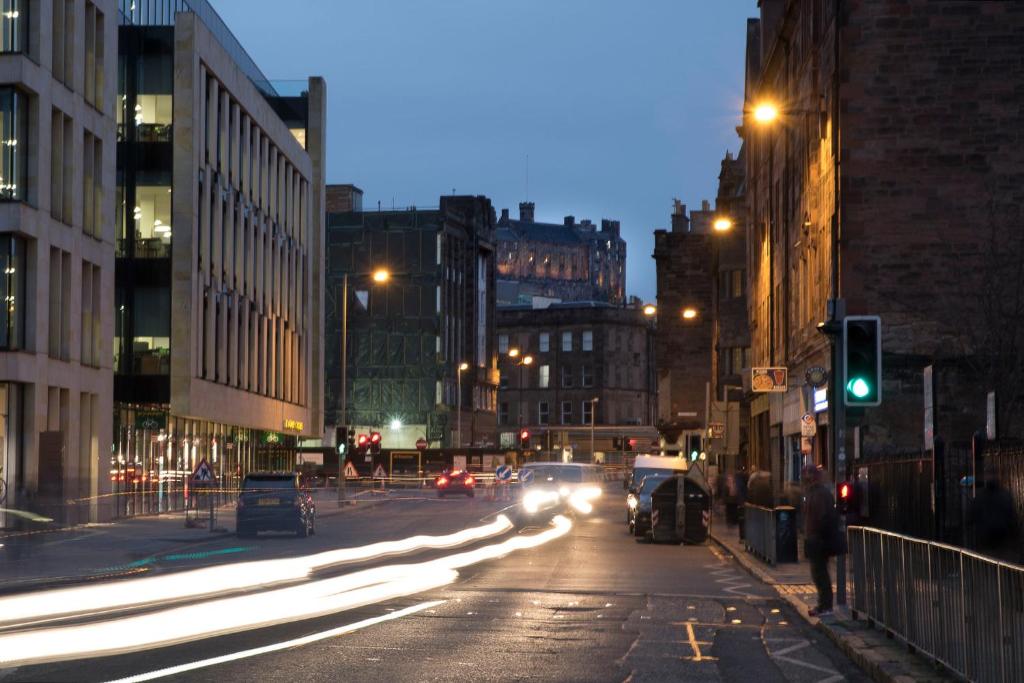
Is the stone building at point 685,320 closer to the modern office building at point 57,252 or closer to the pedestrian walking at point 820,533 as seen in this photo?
the modern office building at point 57,252

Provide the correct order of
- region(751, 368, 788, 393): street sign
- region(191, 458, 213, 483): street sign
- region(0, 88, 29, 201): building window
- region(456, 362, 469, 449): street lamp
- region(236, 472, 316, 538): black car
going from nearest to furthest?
region(751, 368, 788, 393): street sign < region(236, 472, 316, 538): black car < region(191, 458, 213, 483): street sign < region(0, 88, 29, 201): building window < region(456, 362, 469, 449): street lamp

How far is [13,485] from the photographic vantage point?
4291 cm

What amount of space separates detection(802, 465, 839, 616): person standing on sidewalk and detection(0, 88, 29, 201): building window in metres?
29.3

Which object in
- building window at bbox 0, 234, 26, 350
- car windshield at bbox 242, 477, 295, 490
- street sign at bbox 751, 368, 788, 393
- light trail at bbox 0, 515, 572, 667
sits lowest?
light trail at bbox 0, 515, 572, 667

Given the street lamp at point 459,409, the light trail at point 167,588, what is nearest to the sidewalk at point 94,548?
the light trail at point 167,588

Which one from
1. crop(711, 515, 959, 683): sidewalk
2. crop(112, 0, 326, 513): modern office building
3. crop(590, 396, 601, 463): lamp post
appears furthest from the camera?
crop(590, 396, 601, 463): lamp post

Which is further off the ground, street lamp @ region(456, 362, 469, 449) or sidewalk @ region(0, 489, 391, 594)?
street lamp @ region(456, 362, 469, 449)

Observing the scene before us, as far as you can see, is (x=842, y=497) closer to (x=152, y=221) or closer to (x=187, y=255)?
(x=187, y=255)

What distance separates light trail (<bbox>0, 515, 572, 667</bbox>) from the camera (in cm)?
1418

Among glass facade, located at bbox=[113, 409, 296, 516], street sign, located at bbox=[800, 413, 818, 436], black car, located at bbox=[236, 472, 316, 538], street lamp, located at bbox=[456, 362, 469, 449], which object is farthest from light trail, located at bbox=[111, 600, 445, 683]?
street lamp, located at bbox=[456, 362, 469, 449]

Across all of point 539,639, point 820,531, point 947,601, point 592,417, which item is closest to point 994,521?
point 820,531

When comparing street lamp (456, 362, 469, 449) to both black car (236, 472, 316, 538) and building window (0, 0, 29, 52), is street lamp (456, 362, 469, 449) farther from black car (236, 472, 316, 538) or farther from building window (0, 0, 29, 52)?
black car (236, 472, 316, 538)

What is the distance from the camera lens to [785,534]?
92.4 ft

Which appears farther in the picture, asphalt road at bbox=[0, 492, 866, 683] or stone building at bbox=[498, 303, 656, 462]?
stone building at bbox=[498, 303, 656, 462]
